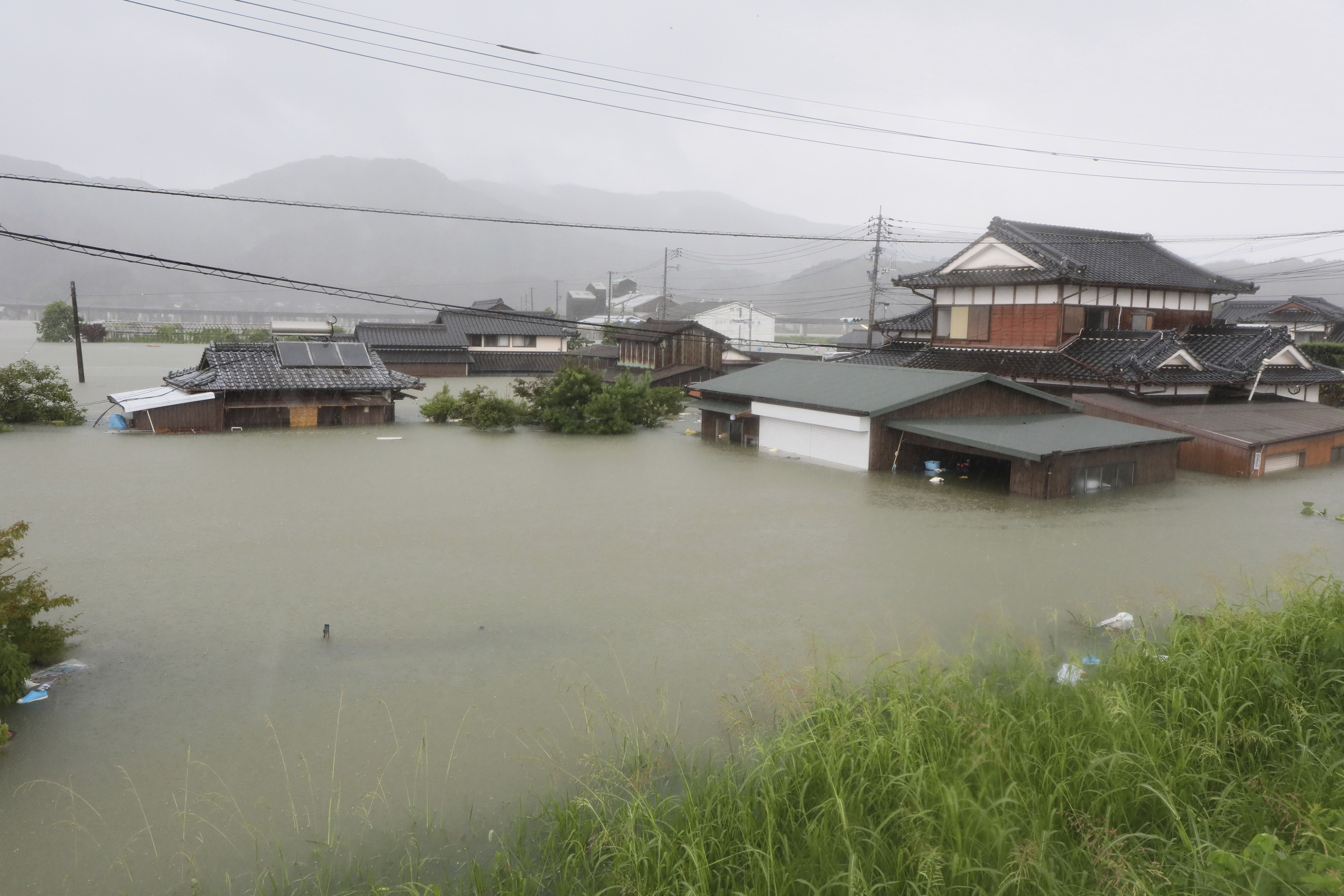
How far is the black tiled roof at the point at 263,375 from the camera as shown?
21.6 meters

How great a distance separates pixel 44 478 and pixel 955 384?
668 inches

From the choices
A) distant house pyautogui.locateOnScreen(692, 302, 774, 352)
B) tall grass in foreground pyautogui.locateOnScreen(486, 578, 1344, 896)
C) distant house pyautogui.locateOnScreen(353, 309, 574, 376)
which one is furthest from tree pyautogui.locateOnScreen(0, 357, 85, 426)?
distant house pyautogui.locateOnScreen(692, 302, 774, 352)

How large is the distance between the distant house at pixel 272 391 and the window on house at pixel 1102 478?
17.8 metres

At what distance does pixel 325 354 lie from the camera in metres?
24.3

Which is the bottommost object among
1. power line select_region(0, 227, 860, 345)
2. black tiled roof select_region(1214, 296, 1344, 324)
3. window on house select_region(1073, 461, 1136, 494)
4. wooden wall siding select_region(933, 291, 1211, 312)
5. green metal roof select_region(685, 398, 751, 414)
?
window on house select_region(1073, 461, 1136, 494)

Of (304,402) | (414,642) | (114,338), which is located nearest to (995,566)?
(414,642)

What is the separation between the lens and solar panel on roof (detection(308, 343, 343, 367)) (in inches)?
930

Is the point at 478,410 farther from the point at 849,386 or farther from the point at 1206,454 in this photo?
the point at 1206,454

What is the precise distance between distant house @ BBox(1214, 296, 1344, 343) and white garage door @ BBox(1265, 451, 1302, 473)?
21596 mm

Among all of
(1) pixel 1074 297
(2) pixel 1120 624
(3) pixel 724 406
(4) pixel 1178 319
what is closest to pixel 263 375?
(3) pixel 724 406

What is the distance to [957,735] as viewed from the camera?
15.0ft

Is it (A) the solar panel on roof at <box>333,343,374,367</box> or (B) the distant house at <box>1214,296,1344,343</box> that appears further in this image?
(B) the distant house at <box>1214,296,1344,343</box>

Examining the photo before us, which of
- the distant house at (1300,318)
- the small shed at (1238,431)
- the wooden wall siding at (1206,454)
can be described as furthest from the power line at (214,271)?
the distant house at (1300,318)

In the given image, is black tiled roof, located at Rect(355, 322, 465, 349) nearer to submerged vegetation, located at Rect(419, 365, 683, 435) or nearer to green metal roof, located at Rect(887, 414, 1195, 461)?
submerged vegetation, located at Rect(419, 365, 683, 435)
